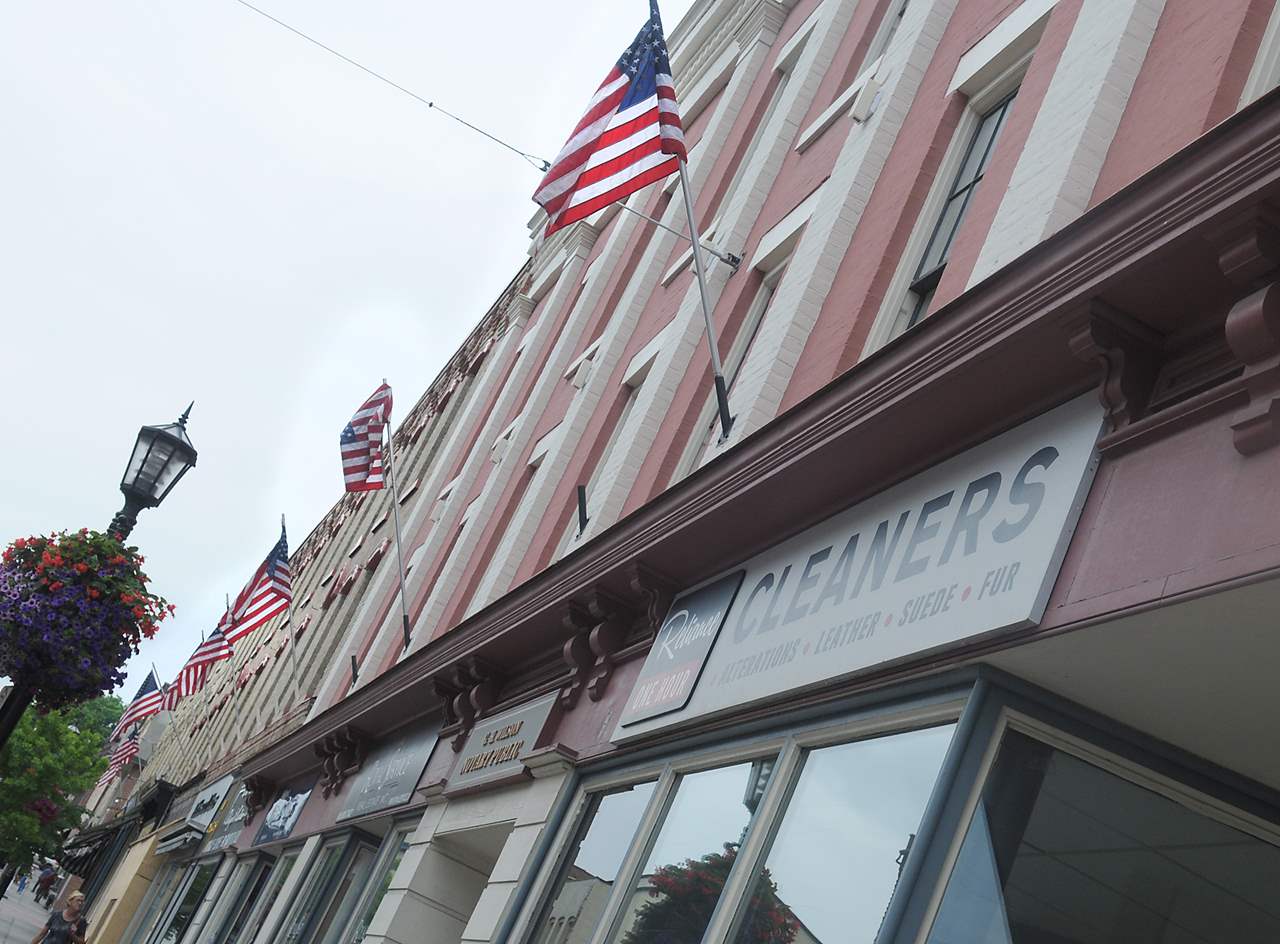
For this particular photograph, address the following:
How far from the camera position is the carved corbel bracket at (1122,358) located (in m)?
5.29

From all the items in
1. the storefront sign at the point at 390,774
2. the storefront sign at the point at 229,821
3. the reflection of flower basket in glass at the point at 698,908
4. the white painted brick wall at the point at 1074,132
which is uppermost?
the white painted brick wall at the point at 1074,132

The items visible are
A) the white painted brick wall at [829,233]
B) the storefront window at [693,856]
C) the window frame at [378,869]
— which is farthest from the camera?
the window frame at [378,869]

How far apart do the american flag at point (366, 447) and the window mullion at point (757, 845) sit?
531 inches

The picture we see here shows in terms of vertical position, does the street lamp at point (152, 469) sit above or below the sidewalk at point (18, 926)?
above

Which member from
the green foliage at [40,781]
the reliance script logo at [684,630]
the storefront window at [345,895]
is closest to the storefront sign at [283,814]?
the storefront window at [345,895]

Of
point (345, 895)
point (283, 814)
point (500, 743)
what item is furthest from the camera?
point (283, 814)

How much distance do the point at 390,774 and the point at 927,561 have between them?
11272mm

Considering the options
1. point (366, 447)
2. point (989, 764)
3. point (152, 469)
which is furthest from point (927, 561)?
point (366, 447)

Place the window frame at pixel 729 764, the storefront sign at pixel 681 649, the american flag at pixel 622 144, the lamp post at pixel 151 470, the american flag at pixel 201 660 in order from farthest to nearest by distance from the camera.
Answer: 1. the american flag at pixel 201 660
2. the lamp post at pixel 151 470
3. the american flag at pixel 622 144
4. the storefront sign at pixel 681 649
5. the window frame at pixel 729 764

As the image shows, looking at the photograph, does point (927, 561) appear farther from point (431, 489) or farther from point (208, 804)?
point (208, 804)

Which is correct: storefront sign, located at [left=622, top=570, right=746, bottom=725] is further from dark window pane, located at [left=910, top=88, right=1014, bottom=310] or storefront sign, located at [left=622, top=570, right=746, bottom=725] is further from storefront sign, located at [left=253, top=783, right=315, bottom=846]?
storefront sign, located at [left=253, top=783, right=315, bottom=846]

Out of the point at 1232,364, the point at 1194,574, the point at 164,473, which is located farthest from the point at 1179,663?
the point at 164,473

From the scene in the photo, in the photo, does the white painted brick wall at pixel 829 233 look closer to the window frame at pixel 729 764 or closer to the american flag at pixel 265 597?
the window frame at pixel 729 764

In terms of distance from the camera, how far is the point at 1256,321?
14.9 feet
